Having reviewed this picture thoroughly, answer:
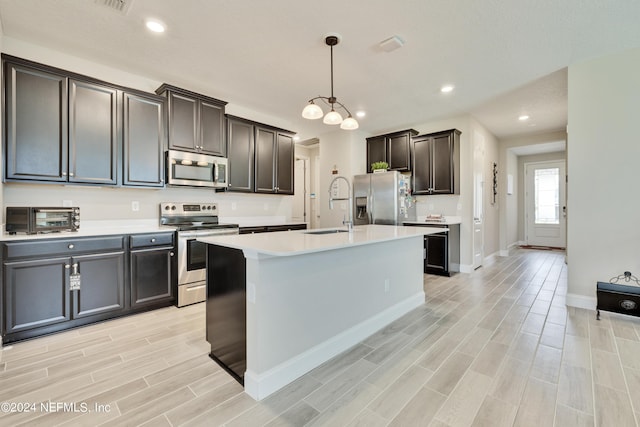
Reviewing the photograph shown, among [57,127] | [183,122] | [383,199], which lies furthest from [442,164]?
[57,127]

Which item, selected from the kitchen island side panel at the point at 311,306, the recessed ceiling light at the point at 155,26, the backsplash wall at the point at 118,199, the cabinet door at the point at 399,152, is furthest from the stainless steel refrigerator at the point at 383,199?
the recessed ceiling light at the point at 155,26

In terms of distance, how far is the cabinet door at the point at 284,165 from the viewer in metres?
4.73

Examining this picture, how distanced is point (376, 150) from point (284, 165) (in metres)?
2.14

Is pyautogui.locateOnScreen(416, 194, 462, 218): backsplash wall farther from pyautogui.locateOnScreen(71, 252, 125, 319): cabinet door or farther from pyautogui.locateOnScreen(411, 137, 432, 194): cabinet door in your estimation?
pyautogui.locateOnScreen(71, 252, 125, 319): cabinet door

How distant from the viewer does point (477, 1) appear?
2.23m

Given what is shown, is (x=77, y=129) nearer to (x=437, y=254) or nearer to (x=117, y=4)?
(x=117, y=4)

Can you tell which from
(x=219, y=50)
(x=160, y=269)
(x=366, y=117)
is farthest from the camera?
(x=366, y=117)

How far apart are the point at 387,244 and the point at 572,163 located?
248 cm

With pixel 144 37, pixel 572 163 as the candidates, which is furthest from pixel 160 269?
pixel 572 163

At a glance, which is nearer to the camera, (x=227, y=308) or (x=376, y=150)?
(x=227, y=308)

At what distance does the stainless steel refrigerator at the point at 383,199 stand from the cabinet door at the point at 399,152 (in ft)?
0.90

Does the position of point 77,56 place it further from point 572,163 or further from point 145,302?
point 572,163

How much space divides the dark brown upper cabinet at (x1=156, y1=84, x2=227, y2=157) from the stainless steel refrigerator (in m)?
2.71

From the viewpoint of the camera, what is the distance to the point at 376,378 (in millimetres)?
1898
